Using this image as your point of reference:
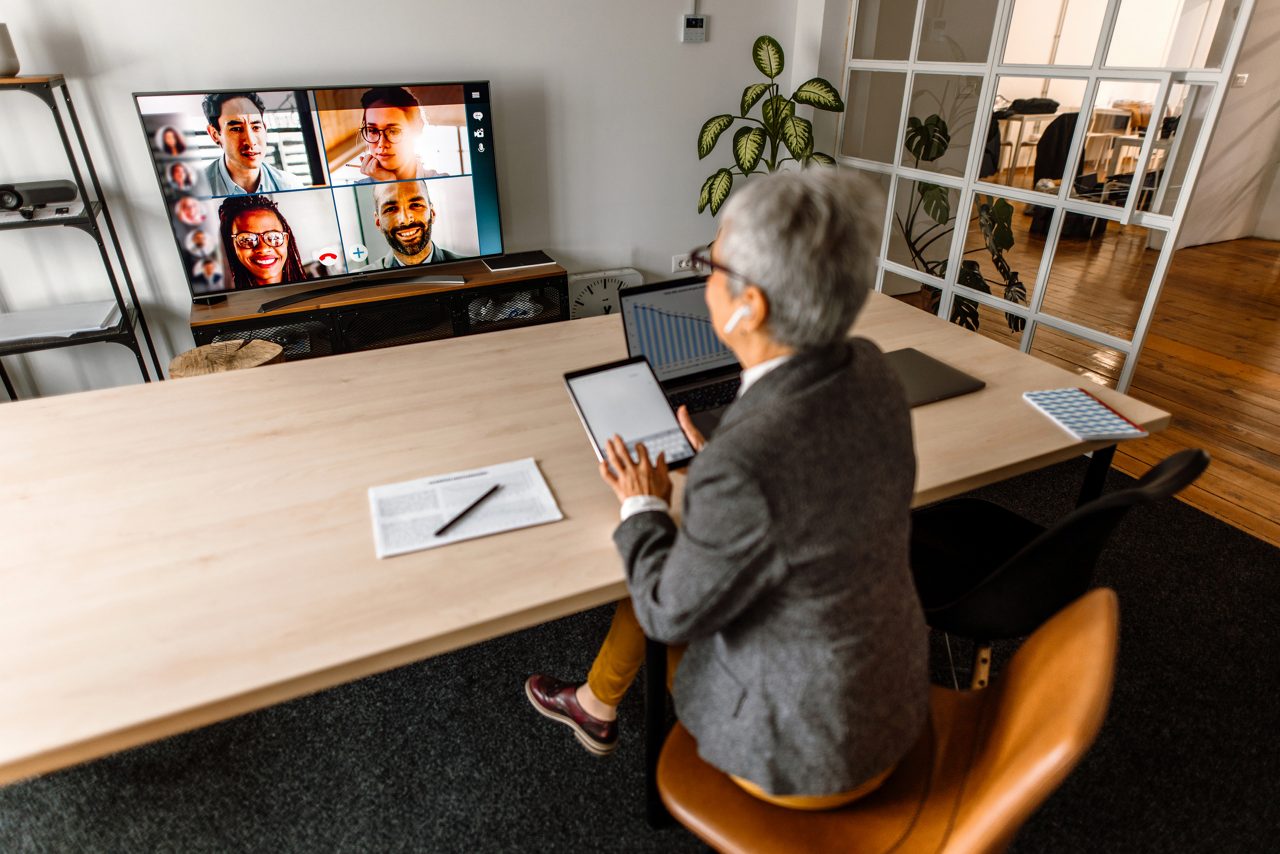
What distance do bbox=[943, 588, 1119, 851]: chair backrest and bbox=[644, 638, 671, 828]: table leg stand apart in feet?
1.61

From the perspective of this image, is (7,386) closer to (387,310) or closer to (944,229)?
(387,310)

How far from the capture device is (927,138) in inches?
131

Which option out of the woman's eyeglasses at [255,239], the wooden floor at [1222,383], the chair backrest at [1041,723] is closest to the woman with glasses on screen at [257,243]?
the woman's eyeglasses at [255,239]

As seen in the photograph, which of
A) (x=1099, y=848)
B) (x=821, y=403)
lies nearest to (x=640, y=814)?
(x=1099, y=848)

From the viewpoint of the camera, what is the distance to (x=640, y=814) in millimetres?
1585

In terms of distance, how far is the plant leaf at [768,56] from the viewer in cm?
344

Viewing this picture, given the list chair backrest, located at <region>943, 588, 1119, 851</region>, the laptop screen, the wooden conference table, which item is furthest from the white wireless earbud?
the laptop screen

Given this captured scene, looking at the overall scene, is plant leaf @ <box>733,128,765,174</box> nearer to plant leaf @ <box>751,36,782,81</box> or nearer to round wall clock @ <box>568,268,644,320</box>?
plant leaf @ <box>751,36,782,81</box>

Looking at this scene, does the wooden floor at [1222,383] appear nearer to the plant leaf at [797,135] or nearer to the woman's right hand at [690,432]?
the plant leaf at [797,135]

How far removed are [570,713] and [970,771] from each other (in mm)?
885

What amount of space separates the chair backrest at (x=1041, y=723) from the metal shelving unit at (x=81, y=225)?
3.03 metres

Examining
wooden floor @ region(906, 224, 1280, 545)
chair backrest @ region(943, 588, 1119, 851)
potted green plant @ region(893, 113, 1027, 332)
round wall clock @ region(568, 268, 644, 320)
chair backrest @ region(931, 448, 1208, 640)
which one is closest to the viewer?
chair backrest @ region(943, 588, 1119, 851)

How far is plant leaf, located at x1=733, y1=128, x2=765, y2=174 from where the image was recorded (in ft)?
11.6

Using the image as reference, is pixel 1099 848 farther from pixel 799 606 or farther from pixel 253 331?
pixel 253 331
